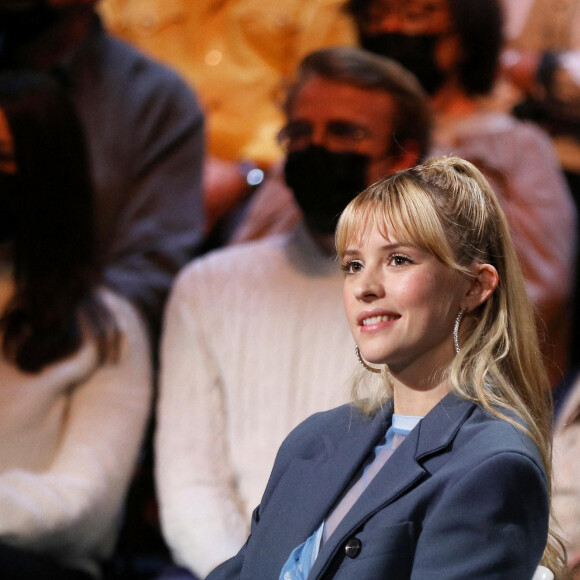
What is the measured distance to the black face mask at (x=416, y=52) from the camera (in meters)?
2.49

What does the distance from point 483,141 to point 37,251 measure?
3.81 feet

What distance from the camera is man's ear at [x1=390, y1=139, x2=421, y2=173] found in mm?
2158

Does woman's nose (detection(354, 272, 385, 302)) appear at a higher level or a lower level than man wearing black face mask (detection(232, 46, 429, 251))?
higher

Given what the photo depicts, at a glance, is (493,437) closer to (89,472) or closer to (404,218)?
(404,218)

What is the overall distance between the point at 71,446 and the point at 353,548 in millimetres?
1305

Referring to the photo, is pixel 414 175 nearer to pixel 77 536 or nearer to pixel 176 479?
pixel 176 479

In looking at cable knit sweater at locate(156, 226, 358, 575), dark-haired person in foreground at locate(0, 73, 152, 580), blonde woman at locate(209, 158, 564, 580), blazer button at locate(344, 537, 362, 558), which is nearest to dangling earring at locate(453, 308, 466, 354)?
blonde woman at locate(209, 158, 564, 580)

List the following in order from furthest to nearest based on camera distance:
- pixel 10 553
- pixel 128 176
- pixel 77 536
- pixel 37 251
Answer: pixel 128 176, pixel 37 251, pixel 77 536, pixel 10 553

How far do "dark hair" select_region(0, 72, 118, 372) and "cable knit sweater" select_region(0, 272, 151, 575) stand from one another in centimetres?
4

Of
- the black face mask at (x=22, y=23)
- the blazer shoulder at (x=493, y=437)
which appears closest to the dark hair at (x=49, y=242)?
the black face mask at (x=22, y=23)

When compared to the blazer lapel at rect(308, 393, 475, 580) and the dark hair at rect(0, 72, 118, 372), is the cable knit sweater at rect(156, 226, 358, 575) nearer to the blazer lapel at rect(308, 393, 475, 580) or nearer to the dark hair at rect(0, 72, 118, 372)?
the dark hair at rect(0, 72, 118, 372)

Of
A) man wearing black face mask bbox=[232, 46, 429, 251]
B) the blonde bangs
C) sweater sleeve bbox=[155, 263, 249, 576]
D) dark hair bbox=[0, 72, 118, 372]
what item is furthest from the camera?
dark hair bbox=[0, 72, 118, 372]

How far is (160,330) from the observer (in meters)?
2.53

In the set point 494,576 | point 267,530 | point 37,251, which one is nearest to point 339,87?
point 37,251
